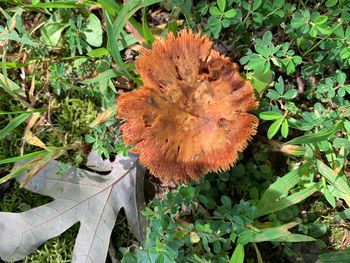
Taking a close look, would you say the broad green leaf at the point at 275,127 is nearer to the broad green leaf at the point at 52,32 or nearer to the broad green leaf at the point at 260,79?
the broad green leaf at the point at 260,79

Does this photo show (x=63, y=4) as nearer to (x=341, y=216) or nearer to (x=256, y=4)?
(x=256, y=4)

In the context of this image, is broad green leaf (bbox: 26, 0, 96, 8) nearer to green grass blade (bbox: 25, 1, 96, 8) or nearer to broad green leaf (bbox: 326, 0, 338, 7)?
green grass blade (bbox: 25, 1, 96, 8)

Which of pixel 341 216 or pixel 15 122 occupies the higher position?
pixel 15 122

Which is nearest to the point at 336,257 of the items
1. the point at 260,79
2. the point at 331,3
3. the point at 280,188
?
the point at 280,188

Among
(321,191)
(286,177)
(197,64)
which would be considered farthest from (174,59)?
(321,191)

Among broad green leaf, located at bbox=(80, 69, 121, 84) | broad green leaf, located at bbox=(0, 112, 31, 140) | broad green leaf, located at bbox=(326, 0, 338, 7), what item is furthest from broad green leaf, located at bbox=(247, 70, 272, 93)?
broad green leaf, located at bbox=(0, 112, 31, 140)

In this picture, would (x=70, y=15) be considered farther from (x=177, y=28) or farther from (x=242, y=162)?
(x=242, y=162)

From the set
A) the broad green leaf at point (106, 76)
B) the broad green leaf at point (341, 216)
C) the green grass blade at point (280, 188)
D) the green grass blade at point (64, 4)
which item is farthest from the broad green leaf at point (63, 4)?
the broad green leaf at point (341, 216)
